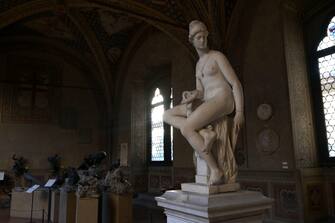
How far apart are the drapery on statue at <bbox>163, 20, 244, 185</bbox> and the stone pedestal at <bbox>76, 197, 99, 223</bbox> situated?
10.1 ft

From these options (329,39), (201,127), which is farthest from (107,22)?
(201,127)

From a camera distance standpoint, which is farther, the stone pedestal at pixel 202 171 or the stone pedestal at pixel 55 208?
the stone pedestal at pixel 55 208

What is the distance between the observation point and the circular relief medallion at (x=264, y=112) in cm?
665

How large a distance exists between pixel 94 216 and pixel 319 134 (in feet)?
16.1

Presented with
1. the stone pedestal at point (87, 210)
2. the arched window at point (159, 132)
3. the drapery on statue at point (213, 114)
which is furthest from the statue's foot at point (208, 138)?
the arched window at point (159, 132)

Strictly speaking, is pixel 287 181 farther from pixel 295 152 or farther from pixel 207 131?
pixel 207 131

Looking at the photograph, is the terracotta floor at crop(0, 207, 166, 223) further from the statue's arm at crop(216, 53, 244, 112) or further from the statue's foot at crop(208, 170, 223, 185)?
the statue's arm at crop(216, 53, 244, 112)

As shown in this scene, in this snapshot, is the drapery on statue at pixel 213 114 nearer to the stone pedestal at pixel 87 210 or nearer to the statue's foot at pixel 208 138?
the statue's foot at pixel 208 138

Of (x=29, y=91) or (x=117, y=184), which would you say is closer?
(x=117, y=184)

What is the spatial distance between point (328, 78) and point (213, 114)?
5.12 metres

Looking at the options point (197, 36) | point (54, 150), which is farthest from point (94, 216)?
point (54, 150)

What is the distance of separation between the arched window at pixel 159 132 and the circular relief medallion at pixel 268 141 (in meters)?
4.25

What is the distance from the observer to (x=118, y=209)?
5.12 m

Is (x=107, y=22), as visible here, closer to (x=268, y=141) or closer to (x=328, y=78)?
(x=268, y=141)
